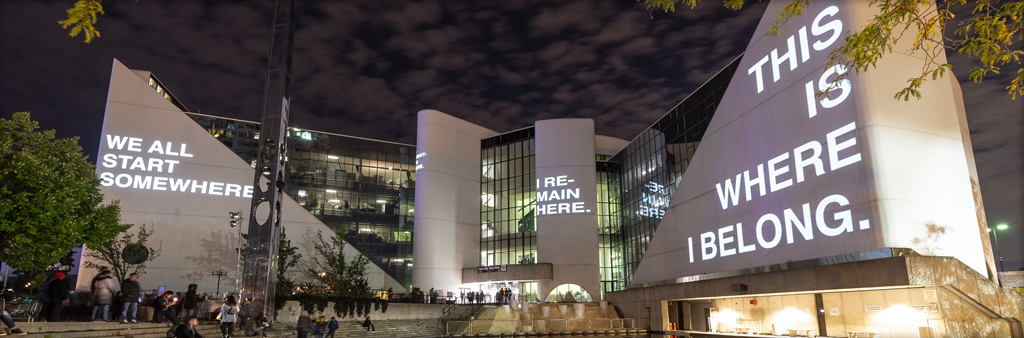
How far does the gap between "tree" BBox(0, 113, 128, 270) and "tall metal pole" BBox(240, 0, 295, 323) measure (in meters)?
5.94

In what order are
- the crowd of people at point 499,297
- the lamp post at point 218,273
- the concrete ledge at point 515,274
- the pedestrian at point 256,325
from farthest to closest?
the concrete ledge at point 515,274 < the crowd of people at point 499,297 < the lamp post at point 218,273 < the pedestrian at point 256,325

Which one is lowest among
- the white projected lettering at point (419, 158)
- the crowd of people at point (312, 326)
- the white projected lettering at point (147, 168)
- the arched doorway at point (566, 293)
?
the crowd of people at point (312, 326)

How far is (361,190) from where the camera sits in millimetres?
54844

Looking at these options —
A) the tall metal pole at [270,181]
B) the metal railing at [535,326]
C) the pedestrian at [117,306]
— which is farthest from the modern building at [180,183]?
the tall metal pole at [270,181]

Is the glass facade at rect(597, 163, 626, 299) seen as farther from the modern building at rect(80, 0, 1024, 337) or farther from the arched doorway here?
the arched doorway

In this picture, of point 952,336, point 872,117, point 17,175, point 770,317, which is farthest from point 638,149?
point 17,175

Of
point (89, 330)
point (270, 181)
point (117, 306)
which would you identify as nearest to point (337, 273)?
point (117, 306)

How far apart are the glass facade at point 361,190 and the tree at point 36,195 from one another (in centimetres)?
3148

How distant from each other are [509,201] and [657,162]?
16.6 meters

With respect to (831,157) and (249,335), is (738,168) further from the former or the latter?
(249,335)

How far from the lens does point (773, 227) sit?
2489cm

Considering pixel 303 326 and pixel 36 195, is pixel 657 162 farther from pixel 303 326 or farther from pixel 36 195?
pixel 36 195

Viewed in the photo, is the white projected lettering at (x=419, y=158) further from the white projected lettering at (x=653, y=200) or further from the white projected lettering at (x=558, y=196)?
the white projected lettering at (x=653, y=200)

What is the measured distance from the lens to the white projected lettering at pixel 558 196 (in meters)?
50.5
